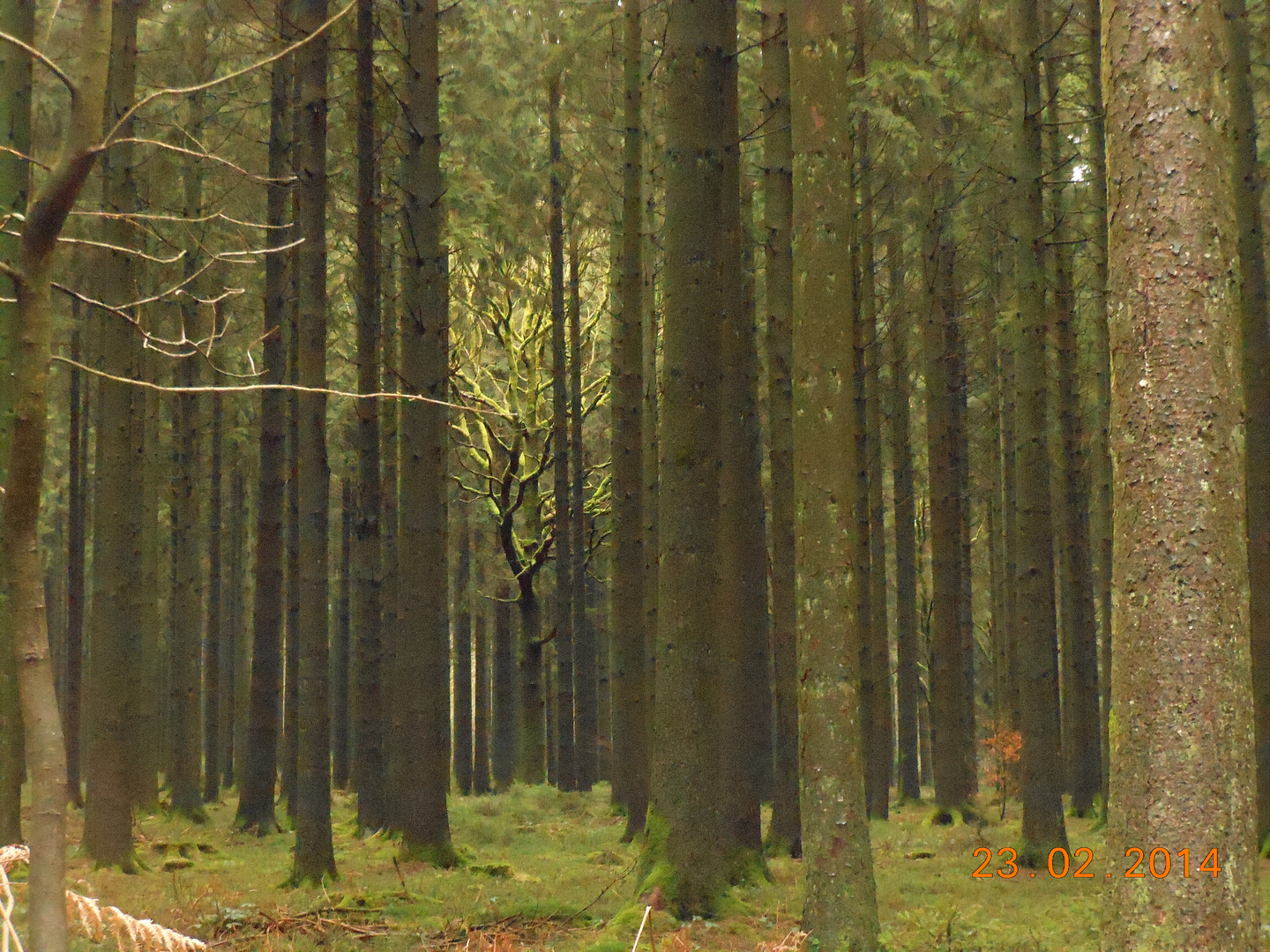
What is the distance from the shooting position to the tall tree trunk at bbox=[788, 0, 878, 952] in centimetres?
731

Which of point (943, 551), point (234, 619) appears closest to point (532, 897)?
point (943, 551)

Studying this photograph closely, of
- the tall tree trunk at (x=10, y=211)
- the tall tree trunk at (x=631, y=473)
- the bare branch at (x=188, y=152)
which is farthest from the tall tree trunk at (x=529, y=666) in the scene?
the bare branch at (x=188, y=152)

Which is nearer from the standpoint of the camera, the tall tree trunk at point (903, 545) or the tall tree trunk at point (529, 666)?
the tall tree trunk at point (903, 545)

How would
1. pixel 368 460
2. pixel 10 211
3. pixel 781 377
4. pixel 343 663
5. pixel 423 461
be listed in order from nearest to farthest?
pixel 10 211, pixel 423 461, pixel 781 377, pixel 368 460, pixel 343 663

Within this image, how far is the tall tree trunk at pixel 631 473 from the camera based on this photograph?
1429 cm

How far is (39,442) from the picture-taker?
10.6 ft

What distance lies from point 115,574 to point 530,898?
19.1 feet

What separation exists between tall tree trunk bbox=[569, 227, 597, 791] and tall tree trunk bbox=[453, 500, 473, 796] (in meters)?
2.83

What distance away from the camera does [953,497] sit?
16219mm

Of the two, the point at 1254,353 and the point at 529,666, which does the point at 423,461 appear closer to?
the point at 1254,353

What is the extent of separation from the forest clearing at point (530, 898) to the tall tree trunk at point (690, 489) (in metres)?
0.68

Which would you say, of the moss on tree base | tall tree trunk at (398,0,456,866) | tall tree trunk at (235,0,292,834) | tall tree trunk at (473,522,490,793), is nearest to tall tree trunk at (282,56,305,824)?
tall tree trunk at (235,0,292,834)

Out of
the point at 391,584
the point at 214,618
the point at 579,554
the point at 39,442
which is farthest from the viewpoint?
the point at 214,618

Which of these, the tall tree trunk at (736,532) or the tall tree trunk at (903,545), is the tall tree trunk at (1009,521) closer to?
the tall tree trunk at (903,545)
